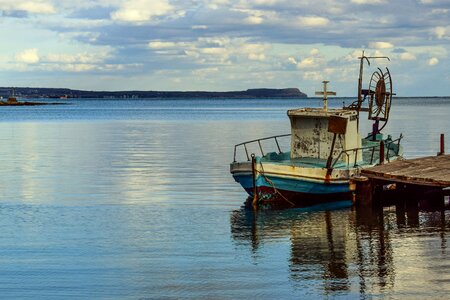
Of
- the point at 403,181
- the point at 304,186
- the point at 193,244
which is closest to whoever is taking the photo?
the point at 193,244

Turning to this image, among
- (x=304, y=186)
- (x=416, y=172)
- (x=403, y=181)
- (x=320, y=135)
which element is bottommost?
(x=304, y=186)

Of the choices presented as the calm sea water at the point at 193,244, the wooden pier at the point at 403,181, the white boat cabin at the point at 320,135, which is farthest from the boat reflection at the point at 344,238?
the white boat cabin at the point at 320,135

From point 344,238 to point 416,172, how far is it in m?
5.88

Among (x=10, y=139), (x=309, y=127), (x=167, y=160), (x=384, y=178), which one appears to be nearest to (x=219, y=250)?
(x=384, y=178)

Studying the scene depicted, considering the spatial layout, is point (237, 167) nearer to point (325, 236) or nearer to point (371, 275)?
point (325, 236)

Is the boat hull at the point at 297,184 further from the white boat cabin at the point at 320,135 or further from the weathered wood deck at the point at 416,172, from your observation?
the white boat cabin at the point at 320,135

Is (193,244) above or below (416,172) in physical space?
below

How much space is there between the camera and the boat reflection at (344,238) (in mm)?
18531

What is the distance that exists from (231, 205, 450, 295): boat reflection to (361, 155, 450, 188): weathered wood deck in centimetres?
121

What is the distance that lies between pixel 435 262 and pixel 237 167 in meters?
11.8

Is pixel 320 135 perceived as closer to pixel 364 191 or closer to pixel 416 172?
pixel 364 191

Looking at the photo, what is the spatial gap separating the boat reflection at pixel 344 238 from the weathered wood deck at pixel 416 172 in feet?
3.97

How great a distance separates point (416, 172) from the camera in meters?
28.3

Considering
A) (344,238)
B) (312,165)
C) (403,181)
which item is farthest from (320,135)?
(344,238)
